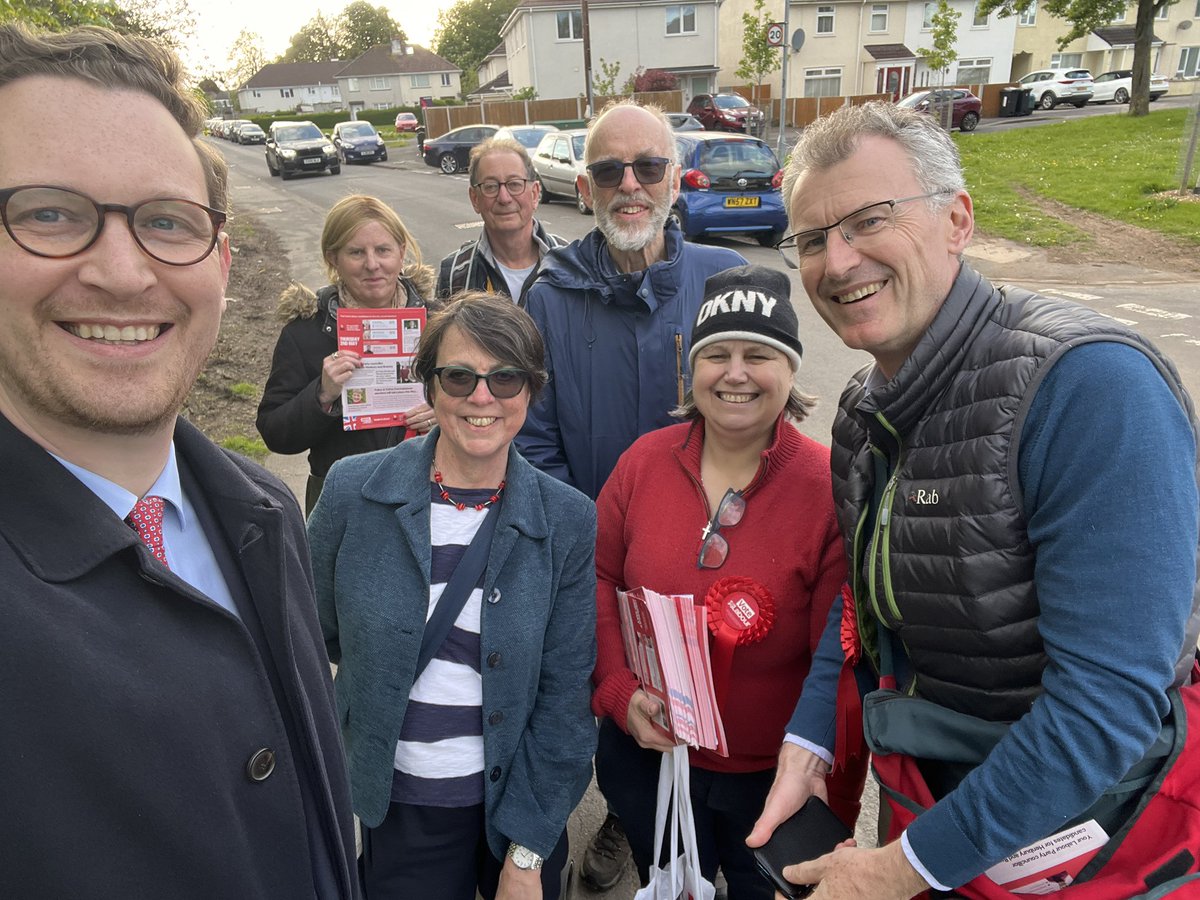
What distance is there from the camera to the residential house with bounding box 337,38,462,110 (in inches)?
3029

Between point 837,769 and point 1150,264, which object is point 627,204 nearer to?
point 837,769

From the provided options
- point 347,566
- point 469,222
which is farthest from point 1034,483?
point 469,222

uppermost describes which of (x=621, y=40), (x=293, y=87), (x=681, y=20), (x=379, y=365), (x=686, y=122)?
(x=293, y=87)

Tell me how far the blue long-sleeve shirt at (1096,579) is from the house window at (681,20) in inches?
1840

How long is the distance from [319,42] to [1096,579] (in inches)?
4456

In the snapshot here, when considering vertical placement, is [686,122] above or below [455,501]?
above

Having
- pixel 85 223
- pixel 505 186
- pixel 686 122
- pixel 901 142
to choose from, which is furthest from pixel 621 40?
pixel 85 223

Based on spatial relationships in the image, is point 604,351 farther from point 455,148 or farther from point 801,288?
point 455,148

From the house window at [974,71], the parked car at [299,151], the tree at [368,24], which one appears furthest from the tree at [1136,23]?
the tree at [368,24]

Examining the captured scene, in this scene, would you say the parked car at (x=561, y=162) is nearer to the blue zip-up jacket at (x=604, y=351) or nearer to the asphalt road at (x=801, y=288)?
the asphalt road at (x=801, y=288)

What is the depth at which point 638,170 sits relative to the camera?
2.89m

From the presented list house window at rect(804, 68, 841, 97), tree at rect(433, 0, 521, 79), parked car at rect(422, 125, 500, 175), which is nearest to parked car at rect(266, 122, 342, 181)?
parked car at rect(422, 125, 500, 175)

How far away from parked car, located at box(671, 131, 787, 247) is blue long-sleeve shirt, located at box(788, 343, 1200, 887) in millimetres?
10880

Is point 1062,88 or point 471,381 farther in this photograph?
point 1062,88
